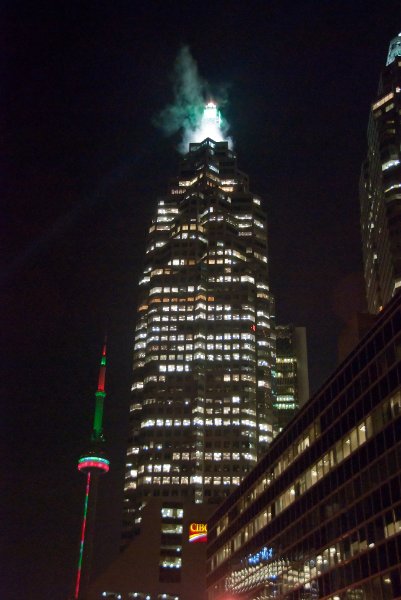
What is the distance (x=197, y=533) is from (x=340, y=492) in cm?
8371

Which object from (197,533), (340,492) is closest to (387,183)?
(197,533)

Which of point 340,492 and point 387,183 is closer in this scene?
point 340,492

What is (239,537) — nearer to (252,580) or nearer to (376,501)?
(252,580)

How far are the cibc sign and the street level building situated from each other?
146ft

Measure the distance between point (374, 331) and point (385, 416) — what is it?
29.6 feet

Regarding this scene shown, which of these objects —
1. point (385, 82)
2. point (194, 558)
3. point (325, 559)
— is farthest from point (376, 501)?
point (385, 82)

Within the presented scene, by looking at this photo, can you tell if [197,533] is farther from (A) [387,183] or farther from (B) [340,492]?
(A) [387,183]

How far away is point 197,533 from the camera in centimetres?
14512

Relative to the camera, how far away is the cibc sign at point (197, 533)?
145 meters

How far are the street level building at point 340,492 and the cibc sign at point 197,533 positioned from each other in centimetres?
4448

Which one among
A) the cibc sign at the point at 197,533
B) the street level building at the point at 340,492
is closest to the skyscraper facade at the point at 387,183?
the cibc sign at the point at 197,533

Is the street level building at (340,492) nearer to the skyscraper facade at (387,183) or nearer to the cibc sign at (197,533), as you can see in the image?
the cibc sign at (197,533)

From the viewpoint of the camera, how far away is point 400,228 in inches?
6575

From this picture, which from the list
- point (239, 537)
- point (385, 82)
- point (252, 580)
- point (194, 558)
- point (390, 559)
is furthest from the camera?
point (385, 82)
